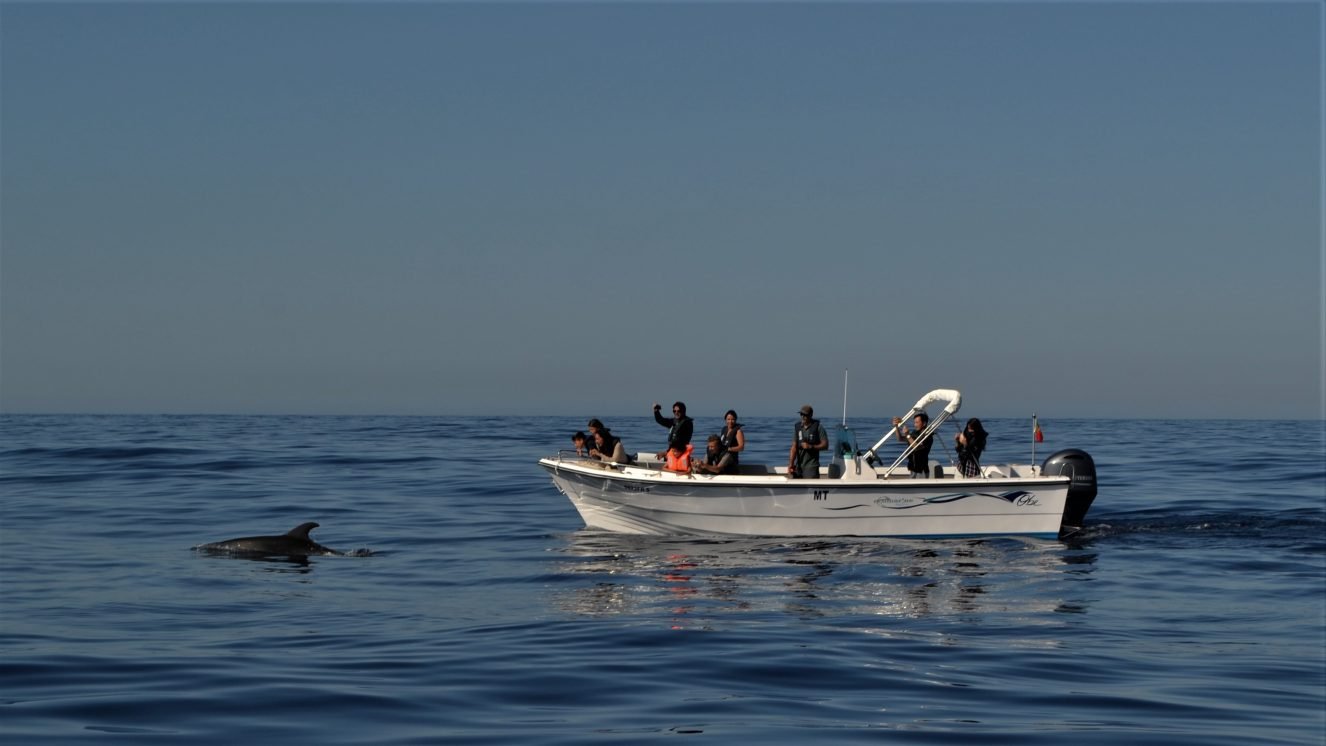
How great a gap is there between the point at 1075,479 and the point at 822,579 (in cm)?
873

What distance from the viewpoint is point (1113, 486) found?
3947 cm

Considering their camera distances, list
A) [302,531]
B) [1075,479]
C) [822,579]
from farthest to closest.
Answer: [1075,479] → [302,531] → [822,579]

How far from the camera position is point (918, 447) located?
83.7 feet

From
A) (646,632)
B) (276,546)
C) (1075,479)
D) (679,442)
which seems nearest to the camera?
Answer: (646,632)

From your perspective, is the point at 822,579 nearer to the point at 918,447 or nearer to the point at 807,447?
the point at 807,447

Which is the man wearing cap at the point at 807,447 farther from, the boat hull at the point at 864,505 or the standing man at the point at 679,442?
the standing man at the point at 679,442

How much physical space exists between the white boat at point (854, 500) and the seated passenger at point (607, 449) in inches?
31.2

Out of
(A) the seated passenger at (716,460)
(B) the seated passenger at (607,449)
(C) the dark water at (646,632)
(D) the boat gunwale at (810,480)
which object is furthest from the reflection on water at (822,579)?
(B) the seated passenger at (607,449)

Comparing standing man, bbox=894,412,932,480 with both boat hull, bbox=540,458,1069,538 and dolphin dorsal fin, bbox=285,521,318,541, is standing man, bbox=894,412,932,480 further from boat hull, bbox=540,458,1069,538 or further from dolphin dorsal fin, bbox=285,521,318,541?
dolphin dorsal fin, bbox=285,521,318,541

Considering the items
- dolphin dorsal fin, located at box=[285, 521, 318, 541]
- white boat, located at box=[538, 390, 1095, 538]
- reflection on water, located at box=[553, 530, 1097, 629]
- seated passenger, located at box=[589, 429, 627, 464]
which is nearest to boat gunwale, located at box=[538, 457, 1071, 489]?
white boat, located at box=[538, 390, 1095, 538]

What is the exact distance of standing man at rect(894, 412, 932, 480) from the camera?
2553 cm

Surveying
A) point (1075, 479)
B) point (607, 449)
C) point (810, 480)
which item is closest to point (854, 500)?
point (810, 480)

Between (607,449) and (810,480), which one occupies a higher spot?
(607,449)

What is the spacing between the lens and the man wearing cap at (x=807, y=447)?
983 inches
